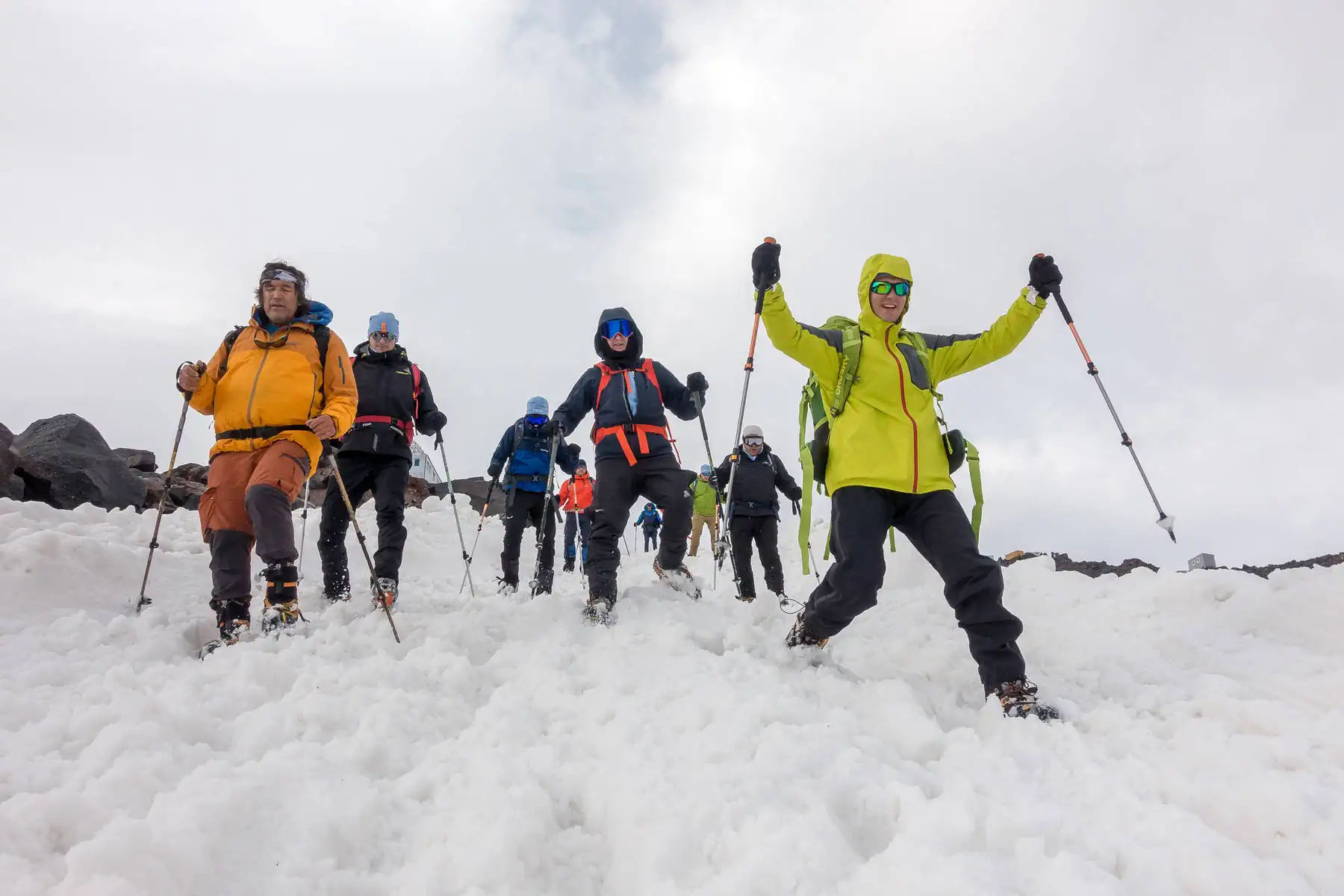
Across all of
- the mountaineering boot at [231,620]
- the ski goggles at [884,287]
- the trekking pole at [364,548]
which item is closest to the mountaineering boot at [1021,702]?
the ski goggles at [884,287]

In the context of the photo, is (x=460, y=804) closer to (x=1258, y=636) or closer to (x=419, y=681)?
(x=419, y=681)

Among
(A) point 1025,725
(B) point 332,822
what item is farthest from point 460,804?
(A) point 1025,725

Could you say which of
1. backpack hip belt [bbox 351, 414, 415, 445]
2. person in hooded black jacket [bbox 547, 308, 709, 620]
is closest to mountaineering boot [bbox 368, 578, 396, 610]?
backpack hip belt [bbox 351, 414, 415, 445]

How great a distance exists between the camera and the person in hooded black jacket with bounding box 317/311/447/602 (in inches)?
242

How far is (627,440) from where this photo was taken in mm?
5637

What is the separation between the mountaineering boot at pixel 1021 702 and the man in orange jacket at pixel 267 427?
4.10 metres

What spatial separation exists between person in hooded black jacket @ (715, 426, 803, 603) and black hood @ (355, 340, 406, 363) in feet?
12.7

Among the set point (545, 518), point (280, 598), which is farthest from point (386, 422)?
point (280, 598)

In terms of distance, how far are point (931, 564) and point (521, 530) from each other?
6.33 m

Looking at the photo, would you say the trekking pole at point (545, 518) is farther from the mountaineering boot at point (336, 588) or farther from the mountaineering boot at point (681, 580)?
the mountaineering boot at point (336, 588)

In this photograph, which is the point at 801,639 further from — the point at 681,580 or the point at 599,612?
the point at 681,580

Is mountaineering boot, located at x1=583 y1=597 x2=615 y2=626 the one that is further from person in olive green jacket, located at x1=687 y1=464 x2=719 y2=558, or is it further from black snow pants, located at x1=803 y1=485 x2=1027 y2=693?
person in olive green jacket, located at x1=687 y1=464 x2=719 y2=558

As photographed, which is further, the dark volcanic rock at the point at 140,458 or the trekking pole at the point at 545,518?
the dark volcanic rock at the point at 140,458

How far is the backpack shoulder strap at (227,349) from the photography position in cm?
479
